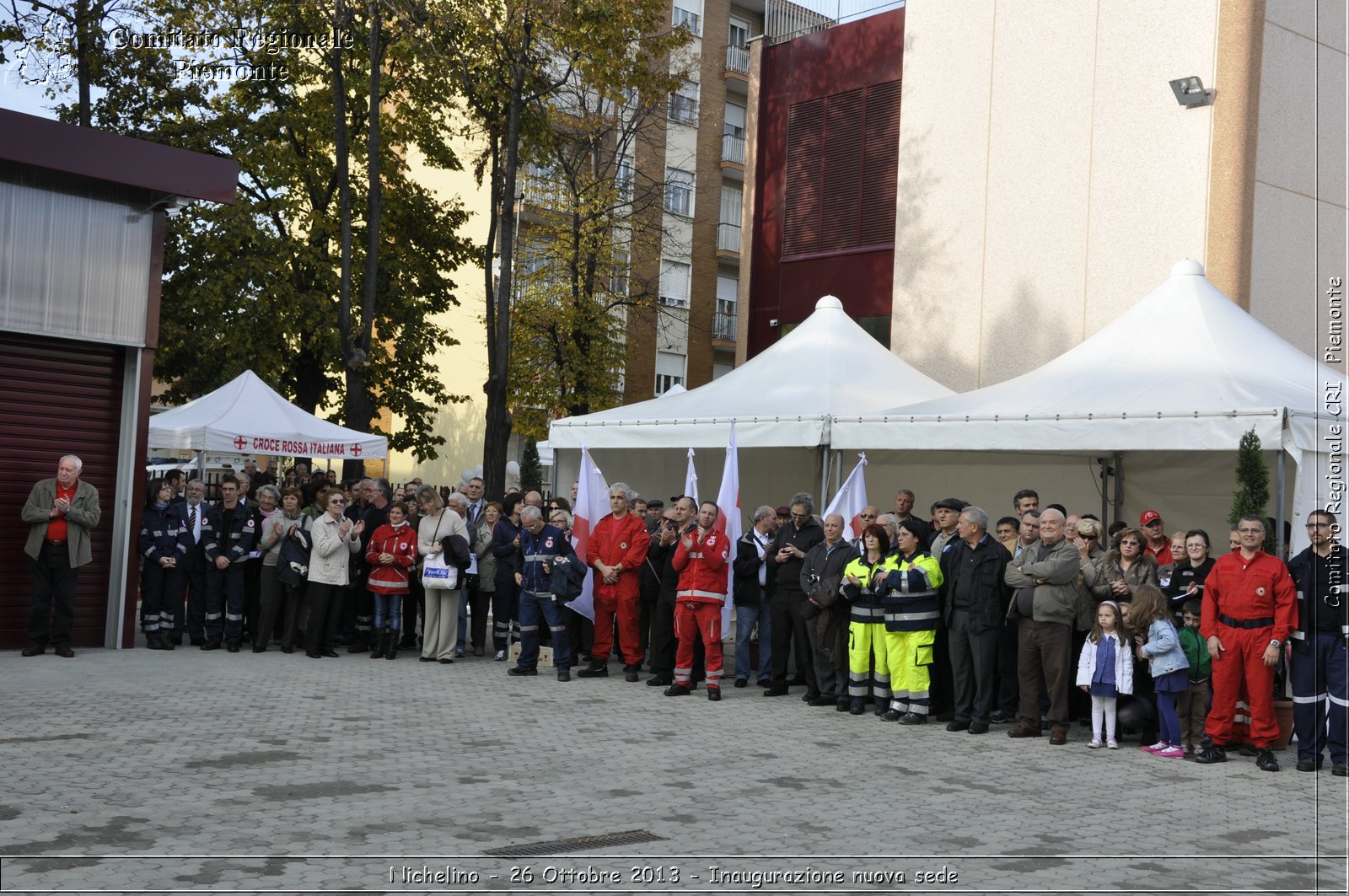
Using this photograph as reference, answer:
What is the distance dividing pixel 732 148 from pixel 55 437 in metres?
34.1

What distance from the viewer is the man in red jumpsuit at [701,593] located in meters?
12.8

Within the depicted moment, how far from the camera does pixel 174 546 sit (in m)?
14.5

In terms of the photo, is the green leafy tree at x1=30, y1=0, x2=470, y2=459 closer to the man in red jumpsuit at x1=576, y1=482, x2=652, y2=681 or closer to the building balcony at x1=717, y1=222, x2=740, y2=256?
the building balcony at x1=717, y1=222, x2=740, y2=256

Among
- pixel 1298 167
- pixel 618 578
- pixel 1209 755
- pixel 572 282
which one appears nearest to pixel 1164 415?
pixel 1209 755

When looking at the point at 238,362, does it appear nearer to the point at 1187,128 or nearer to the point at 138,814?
the point at 1187,128

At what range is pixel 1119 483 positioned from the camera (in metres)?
15.8

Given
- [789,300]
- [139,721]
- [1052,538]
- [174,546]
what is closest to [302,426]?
[174,546]

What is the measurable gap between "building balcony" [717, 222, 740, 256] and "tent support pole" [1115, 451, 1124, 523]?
30.1 metres

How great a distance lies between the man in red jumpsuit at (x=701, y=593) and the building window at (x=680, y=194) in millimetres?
31804

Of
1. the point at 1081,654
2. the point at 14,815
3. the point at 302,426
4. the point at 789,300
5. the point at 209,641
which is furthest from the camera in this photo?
the point at 789,300

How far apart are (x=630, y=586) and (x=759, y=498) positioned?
6362 mm

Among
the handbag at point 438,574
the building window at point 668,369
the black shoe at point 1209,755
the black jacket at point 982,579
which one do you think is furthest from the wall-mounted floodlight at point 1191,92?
the building window at point 668,369

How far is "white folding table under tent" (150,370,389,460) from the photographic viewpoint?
65.1ft

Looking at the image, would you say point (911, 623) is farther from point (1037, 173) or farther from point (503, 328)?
point (503, 328)
